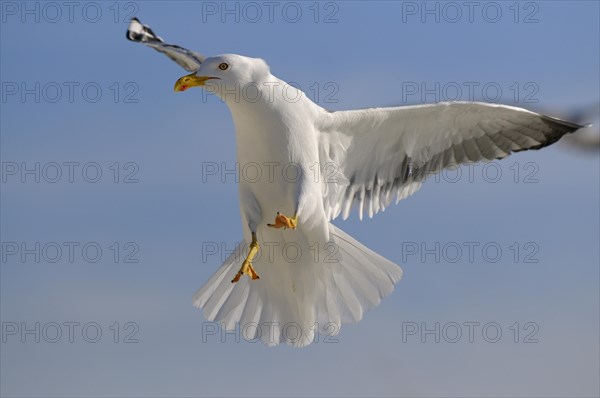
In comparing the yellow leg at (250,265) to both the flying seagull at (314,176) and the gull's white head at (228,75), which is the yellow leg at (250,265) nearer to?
the flying seagull at (314,176)

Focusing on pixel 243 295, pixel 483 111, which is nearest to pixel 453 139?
pixel 483 111

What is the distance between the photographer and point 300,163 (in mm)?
7664

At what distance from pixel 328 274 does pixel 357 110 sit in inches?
51.3

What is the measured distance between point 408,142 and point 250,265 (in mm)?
1750

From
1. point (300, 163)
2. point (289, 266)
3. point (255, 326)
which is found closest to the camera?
point (300, 163)

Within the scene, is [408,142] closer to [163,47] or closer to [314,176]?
[314,176]

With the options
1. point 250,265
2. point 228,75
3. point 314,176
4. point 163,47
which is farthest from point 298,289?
point 163,47

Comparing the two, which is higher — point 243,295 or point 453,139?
point 453,139

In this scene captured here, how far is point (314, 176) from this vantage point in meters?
7.84

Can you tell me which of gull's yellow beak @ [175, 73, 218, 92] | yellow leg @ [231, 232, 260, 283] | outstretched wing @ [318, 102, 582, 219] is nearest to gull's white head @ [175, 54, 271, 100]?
gull's yellow beak @ [175, 73, 218, 92]

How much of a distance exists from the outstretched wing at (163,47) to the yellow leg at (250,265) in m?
1.98

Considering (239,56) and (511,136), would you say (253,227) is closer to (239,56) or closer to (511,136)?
(239,56)

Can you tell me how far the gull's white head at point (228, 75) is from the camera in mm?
7566

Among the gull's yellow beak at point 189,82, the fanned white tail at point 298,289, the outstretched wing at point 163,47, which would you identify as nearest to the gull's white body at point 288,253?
the fanned white tail at point 298,289
